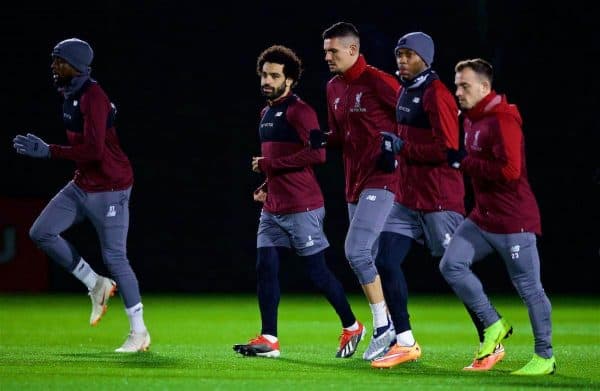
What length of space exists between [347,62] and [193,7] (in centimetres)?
862

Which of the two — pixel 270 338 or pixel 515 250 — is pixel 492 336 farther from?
pixel 270 338

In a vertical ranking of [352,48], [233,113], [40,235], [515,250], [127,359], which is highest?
[352,48]

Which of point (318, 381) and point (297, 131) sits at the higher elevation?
point (297, 131)

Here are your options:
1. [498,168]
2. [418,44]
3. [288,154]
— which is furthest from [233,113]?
[498,168]

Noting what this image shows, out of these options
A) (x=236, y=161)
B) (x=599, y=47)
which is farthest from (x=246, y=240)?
(x=599, y=47)

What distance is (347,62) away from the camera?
8789 mm

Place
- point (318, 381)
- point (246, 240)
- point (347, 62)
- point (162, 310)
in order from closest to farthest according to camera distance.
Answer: point (318, 381) < point (347, 62) < point (162, 310) < point (246, 240)

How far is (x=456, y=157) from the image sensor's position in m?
7.82

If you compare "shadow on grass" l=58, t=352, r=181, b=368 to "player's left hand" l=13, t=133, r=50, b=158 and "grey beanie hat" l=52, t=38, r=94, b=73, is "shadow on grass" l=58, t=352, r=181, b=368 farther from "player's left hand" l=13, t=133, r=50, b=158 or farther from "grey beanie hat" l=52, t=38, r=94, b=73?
"grey beanie hat" l=52, t=38, r=94, b=73

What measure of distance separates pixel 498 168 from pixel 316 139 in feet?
5.22

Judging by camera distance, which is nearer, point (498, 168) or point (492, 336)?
point (498, 168)

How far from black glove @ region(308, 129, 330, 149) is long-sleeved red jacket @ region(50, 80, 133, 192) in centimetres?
144

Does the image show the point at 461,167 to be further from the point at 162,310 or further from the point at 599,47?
the point at 599,47

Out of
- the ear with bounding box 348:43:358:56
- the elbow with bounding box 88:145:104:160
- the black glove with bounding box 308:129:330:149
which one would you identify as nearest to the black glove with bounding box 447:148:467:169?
the black glove with bounding box 308:129:330:149
